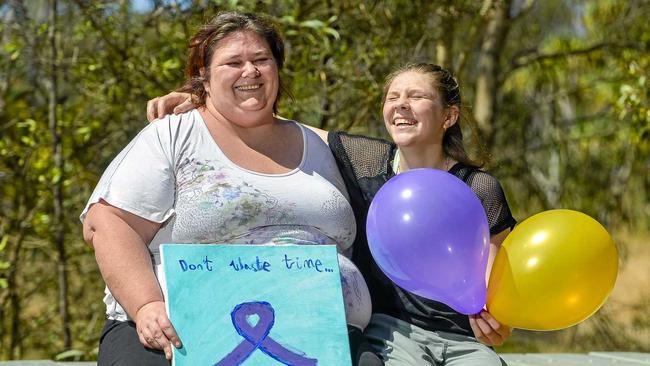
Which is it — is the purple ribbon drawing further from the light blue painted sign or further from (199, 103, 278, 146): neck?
(199, 103, 278, 146): neck

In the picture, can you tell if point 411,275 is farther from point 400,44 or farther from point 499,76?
point 499,76

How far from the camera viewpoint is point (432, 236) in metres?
2.79

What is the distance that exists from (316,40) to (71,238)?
1.62 meters

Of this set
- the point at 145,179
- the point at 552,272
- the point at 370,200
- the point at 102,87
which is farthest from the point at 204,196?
the point at 102,87

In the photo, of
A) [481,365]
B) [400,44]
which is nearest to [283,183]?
[481,365]

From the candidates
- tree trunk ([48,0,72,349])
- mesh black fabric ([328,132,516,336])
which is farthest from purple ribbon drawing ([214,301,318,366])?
tree trunk ([48,0,72,349])

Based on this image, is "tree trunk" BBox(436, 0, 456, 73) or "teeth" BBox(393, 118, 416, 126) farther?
"tree trunk" BBox(436, 0, 456, 73)

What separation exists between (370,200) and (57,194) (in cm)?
230

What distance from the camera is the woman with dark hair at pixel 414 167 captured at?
10.0 feet

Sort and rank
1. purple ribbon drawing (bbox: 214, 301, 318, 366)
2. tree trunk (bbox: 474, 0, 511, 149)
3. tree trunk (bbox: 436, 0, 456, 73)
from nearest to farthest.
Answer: purple ribbon drawing (bbox: 214, 301, 318, 366), tree trunk (bbox: 436, 0, 456, 73), tree trunk (bbox: 474, 0, 511, 149)

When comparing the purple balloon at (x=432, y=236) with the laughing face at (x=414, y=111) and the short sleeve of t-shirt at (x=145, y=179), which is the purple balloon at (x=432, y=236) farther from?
the short sleeve of t-shirt at (x=145, y=179)

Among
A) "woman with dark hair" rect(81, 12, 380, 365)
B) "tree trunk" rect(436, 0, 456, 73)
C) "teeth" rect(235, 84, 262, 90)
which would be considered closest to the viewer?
"woman with dark hair" rect(81, 12, 380, 365)

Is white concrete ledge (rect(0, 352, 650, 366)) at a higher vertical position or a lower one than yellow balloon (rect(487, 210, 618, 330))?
lower

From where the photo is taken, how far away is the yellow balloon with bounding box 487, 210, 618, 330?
9.12ft
